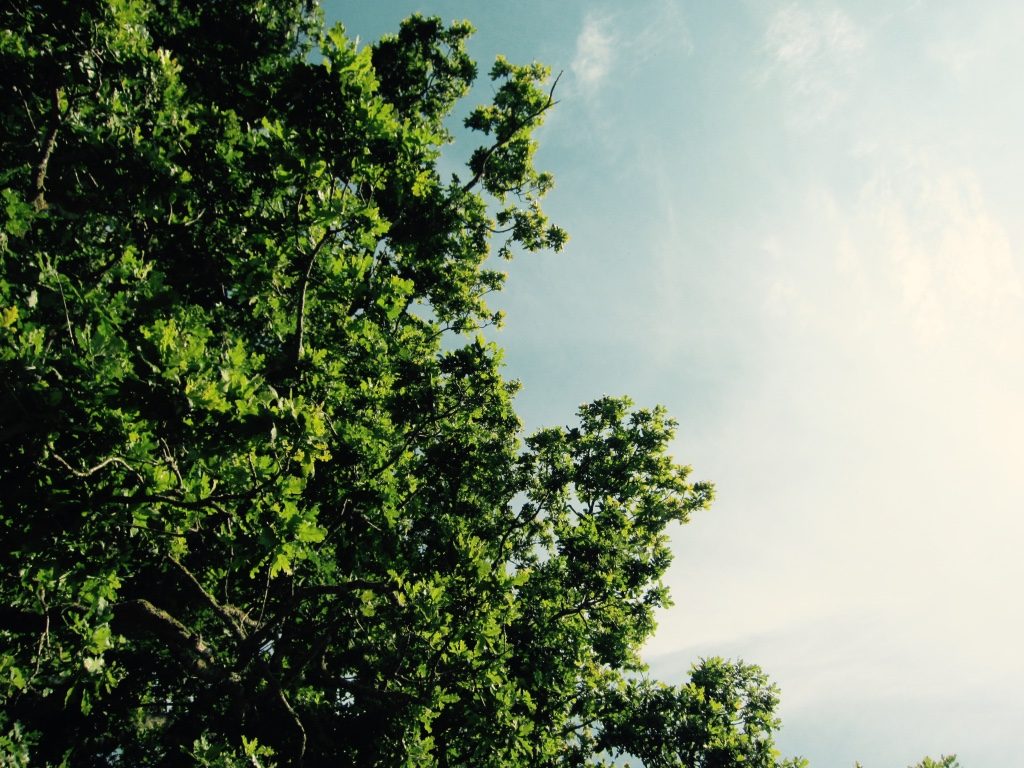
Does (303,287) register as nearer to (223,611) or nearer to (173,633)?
(223,611)

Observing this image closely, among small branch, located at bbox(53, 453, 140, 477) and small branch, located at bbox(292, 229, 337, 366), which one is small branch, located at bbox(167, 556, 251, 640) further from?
small branch, located at bbox(53, 453, 140, 477)

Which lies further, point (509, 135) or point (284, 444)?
point (509, 135)

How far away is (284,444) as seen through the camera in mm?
5766

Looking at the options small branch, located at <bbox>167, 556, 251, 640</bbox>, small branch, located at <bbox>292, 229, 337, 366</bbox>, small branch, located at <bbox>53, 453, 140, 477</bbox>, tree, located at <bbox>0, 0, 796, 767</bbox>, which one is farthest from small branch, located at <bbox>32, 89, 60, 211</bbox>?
small branch, located at <bbox>167, 556, 251, 640</bbox>

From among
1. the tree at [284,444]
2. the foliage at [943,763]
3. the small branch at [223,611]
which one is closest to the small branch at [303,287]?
the tree at [284,444]

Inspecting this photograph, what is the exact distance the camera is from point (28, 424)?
158 inches

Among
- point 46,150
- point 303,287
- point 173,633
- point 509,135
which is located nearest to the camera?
point 303,287

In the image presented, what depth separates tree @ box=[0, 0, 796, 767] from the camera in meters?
4.95

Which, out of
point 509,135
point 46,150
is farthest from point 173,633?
point 509,135

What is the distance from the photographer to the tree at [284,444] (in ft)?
16.2

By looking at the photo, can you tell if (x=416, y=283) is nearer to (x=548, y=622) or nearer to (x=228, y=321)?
(x=228, y=321)

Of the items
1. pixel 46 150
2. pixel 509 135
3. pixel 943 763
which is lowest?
pixel 943 763

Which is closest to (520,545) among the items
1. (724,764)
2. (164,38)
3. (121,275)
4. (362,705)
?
(362,705)

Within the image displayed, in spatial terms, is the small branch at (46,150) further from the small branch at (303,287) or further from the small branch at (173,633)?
the small branch at (173,633)
